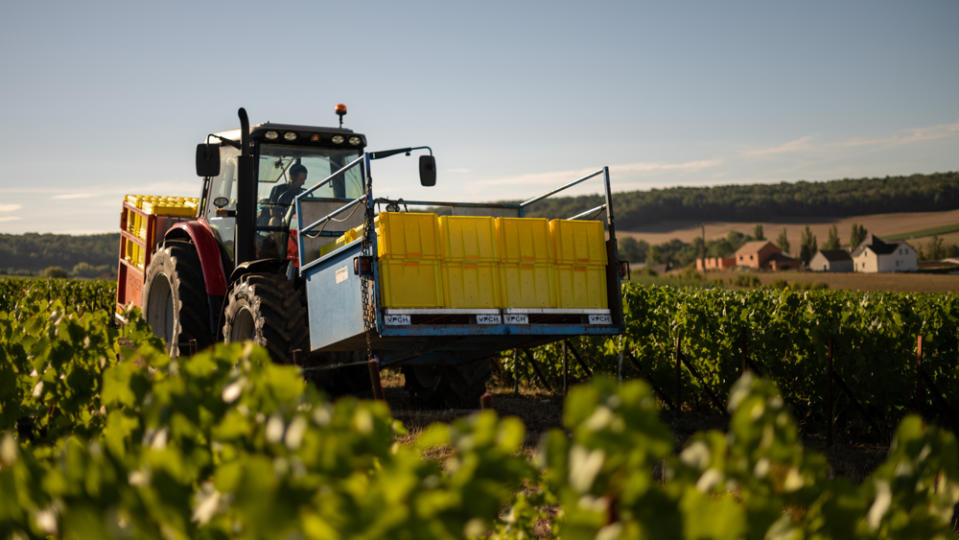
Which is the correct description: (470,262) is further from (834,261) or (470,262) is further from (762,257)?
(762,257)

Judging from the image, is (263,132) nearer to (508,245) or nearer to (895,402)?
(508,245)

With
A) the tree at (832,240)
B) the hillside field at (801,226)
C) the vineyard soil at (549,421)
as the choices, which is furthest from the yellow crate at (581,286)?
the tree at (832,240)

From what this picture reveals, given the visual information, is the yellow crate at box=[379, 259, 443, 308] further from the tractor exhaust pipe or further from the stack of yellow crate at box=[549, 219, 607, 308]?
the tractor exhaust pipe

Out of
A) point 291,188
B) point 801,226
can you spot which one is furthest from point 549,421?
point 801,226

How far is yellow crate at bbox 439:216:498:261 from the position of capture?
22.9ft

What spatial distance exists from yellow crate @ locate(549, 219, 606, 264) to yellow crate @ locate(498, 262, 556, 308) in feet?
0.69

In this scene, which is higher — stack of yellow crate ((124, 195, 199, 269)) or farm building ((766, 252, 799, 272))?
stack of yellow crate ((124, 195, 199, 269))

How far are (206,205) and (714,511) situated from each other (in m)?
9.30

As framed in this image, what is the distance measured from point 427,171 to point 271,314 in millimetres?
2041

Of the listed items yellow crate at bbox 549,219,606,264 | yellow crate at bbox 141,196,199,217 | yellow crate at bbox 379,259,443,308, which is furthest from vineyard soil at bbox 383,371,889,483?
yellow crate at bbox 141,196,199,217

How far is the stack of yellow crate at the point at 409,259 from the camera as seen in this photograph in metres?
6.69

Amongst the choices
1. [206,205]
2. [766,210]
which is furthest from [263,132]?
[766,210]

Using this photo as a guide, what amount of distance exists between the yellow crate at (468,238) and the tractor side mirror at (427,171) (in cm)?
117

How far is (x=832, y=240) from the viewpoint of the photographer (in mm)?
138250
